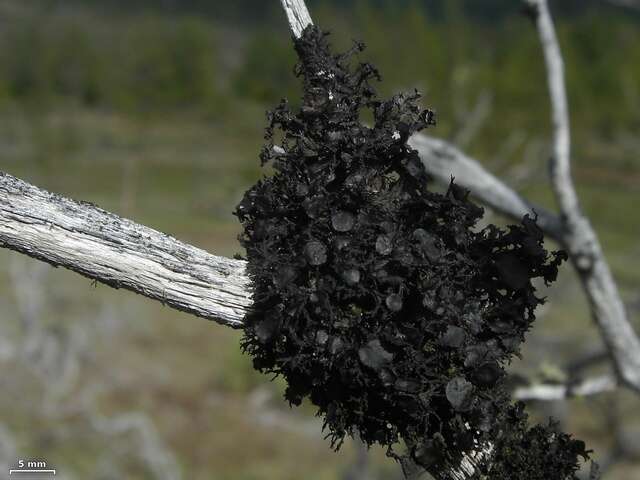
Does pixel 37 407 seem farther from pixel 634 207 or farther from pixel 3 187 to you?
pixel 634 207

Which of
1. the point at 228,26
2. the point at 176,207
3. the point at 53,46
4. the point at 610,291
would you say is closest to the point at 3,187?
the point at 610,291

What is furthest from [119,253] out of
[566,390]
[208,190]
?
[208,190]

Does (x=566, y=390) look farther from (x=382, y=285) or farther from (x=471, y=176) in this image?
(x=382, y=285)

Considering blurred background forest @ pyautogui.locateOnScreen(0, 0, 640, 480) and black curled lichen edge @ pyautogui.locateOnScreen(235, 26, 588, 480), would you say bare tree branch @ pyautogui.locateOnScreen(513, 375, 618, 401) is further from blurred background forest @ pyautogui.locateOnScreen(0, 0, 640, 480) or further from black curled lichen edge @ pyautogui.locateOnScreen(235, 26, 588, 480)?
black curled lichen edge @ pyautogui.locateOnScreen(235, 26, 588, 480)

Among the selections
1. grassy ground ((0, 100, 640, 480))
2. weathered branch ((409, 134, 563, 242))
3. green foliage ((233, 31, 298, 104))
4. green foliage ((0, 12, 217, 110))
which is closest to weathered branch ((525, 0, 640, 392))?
weathered branch ((409, 134, 563, 242))

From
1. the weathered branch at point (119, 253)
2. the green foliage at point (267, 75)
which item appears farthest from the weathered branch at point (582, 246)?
the green foliage at point (267, 75)
